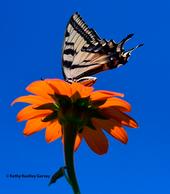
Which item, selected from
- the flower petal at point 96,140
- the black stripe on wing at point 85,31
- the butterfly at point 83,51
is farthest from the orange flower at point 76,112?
the black stripe on wing at point 85,31

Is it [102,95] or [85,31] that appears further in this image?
[85,31]

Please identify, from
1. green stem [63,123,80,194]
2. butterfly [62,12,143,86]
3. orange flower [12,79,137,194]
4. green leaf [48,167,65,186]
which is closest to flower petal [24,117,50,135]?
orange flower [12,79,137,194]

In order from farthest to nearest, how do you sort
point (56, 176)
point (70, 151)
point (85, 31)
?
point (85, 31) → point (70, 151) → point (56, 176)

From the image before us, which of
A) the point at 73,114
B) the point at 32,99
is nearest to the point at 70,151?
the point at 73,114

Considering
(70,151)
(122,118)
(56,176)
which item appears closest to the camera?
(56,176)

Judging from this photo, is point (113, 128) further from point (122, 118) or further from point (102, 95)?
point (102, 95)

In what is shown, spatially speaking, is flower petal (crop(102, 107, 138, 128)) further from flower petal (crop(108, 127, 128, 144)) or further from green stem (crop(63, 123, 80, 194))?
green stem (crop(63, 123, 80, 194))
